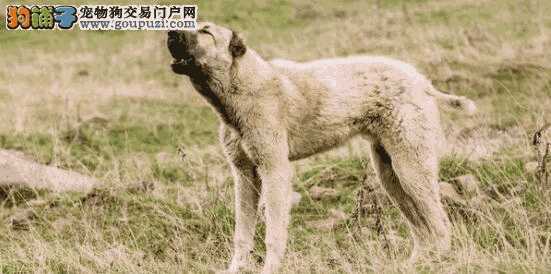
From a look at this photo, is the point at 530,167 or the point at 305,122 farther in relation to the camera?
the point at 530,167

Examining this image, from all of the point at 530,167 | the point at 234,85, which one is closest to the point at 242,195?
the point at 234,85

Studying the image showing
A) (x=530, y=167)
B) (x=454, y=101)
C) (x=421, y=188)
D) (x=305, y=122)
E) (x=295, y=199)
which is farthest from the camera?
(x=295, y=199)

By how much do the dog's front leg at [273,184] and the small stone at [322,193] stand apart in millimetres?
1967

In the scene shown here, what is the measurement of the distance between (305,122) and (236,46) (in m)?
0.78

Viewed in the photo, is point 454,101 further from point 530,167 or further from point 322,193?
point 322,193

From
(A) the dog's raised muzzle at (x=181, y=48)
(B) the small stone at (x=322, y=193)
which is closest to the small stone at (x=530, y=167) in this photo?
(B) the small stone at (x=322, y=193)

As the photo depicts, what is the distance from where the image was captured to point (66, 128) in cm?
1025

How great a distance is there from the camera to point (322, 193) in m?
7.44

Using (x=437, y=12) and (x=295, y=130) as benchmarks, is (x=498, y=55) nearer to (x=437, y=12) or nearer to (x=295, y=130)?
(x=437, y=12)

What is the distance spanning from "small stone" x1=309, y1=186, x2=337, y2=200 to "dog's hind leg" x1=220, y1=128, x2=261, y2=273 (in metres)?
1.66

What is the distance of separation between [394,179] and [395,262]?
1602 millimetres

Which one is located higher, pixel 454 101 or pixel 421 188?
pixel 454 101

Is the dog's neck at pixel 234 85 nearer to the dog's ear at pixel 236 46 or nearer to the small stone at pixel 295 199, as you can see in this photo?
the dog's ear at pixel 236 46

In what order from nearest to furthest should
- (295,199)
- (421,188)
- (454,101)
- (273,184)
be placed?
1. (273,184)
2. (421,188)
3. (454,101)
4. (295,199)
